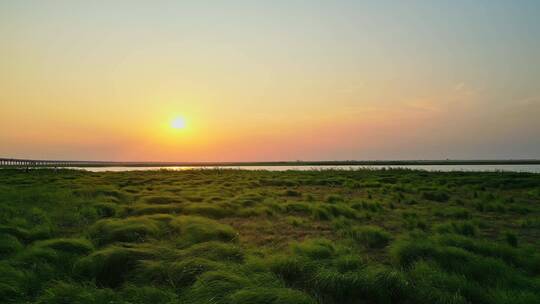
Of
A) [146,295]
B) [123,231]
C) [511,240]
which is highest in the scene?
[123,231]

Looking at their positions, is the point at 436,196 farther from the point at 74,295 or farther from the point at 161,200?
the point at 74,295

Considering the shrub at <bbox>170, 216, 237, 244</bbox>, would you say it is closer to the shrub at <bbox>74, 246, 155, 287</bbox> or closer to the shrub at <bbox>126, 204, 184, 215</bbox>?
the shrub at <bbox>74, 246, 155, 287</bbox>

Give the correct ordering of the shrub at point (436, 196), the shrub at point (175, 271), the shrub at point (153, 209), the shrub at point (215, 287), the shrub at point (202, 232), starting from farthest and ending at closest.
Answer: the shrub at point (436, 196)
the shrub at point (153, 209)
the shrub at point (202, 232)
the shrub at point (175, 271)
the shrub at point (215, 287)

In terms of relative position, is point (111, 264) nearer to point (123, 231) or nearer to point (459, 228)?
point (123, 231)

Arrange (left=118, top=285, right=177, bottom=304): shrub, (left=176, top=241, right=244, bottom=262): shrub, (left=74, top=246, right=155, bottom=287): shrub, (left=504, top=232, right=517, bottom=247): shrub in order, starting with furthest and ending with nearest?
(left=504, top=232, right=517, bottom=247): shrub, (left=176, top=241, right=244, bottom=262): shrub, (left=74, top=246, right=155, bottom=287): shrub, (left=118, top=285, right=177, bottom=304): shrub

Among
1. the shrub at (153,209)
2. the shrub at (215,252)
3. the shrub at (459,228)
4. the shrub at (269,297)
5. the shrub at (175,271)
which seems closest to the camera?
the shrub at (269,297)

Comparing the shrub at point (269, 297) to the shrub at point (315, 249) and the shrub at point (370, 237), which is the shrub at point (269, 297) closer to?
the shrub at point (315, 249)

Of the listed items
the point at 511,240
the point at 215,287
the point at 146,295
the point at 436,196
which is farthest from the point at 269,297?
the point at 436,196

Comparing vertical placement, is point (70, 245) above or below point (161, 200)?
below

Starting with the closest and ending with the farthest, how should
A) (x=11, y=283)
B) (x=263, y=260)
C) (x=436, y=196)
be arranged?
1. (x=11, y=283)
2. (x=263, y=260)
3. (x=436, y=196)

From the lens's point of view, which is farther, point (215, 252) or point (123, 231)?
point (123, 231)

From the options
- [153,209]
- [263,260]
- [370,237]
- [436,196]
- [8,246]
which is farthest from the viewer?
[436,196]

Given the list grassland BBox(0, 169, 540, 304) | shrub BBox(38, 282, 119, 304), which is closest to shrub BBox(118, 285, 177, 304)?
grassland BBox(0, 169, 540, 304)

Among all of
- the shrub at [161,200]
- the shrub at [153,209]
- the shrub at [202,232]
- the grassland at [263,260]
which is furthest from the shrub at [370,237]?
the shrub at [161,200]
